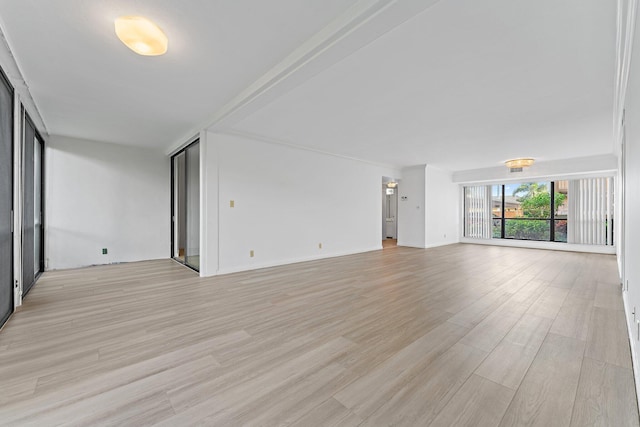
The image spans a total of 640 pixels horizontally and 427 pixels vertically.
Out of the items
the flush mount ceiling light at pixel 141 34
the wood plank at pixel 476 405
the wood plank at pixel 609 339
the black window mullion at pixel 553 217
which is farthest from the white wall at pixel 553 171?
the flush mount ceiling light at pixel 141 34

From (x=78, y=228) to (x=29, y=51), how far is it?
390 centimetres

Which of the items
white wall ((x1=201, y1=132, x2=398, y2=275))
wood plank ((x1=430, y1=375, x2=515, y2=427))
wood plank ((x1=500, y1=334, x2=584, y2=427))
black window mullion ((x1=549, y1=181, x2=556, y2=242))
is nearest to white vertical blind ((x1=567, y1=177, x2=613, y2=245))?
Result: black window mullion ((x1=549, y1=181, x2=556, y2=242))

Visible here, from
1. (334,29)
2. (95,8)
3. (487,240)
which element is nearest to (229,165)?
Result: (95,8)

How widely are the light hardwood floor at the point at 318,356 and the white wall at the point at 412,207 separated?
14.0 feet

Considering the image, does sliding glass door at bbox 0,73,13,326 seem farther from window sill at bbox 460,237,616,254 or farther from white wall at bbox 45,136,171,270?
window sill at bbox 460,237,616,254

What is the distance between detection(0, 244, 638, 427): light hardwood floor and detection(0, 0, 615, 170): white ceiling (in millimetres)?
2421

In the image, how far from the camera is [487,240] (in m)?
8.81

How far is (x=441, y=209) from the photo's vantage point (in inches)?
336

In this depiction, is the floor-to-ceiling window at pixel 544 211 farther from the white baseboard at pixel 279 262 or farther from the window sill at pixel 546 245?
the white baseboard at pixel 279 262

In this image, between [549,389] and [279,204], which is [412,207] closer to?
[279,204]

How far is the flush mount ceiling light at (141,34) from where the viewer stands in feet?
6.31

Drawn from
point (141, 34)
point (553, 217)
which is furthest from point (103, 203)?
point (553, 217)

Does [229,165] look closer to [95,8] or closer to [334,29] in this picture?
[95,8]

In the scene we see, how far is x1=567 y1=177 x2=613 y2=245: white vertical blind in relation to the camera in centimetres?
691
